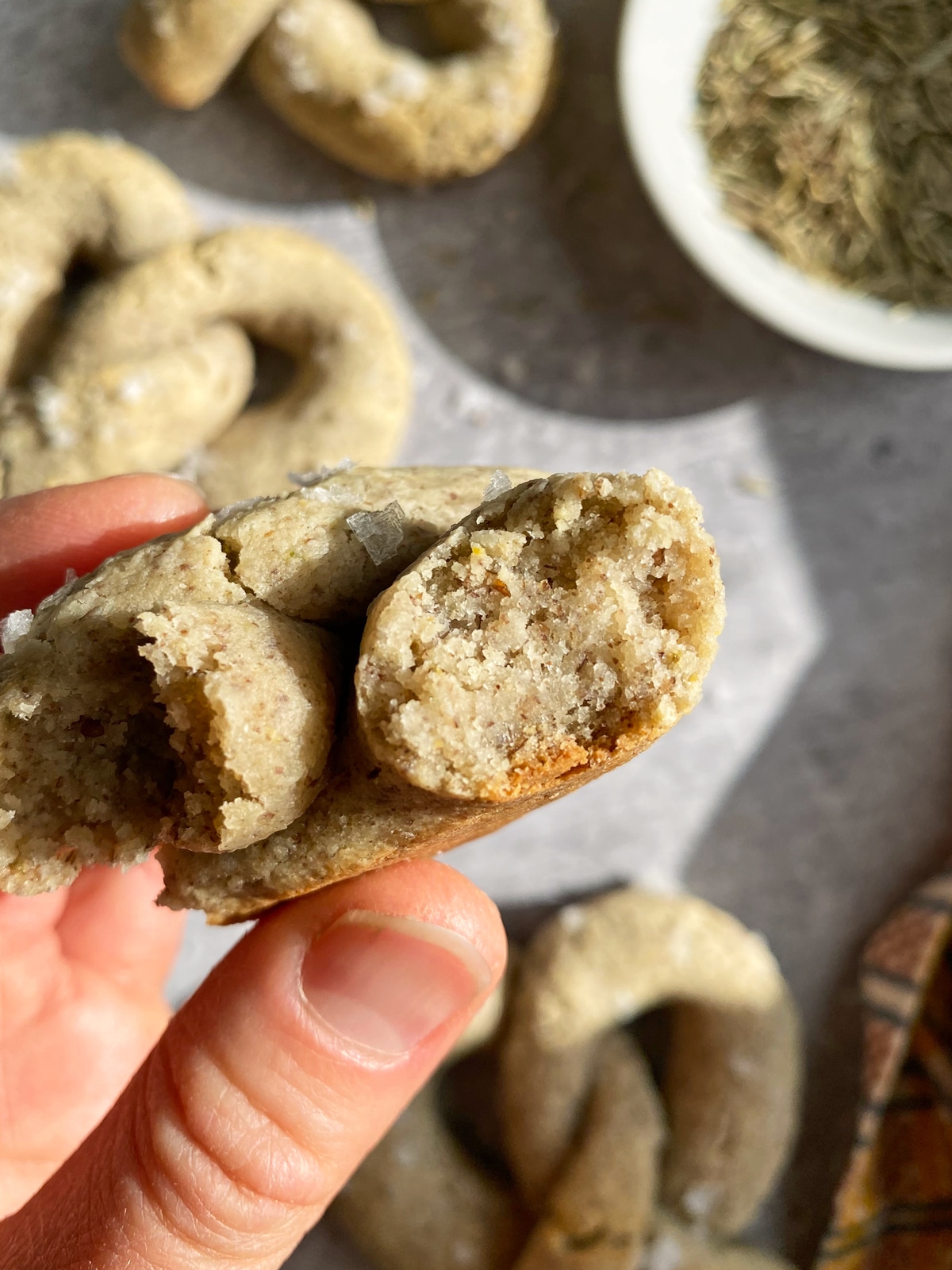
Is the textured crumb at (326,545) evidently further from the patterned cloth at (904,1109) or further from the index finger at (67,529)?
the patterned cloth at (904,1109)

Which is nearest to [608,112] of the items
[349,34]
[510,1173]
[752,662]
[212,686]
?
[349,34]

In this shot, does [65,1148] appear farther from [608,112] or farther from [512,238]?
[608,112]

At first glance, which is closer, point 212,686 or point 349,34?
point 212,686


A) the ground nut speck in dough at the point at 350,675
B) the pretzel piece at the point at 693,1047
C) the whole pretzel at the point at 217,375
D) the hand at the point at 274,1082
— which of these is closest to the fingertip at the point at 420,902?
the hand at the point at 274,1082

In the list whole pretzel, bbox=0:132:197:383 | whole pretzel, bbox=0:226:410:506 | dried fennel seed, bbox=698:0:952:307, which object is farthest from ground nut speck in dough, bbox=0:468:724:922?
dried fennel seed, bbox=698:0:952:307

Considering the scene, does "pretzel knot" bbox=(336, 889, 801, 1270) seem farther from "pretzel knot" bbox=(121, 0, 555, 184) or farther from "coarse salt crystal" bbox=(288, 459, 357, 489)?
"pretzel knot" bbox=(121, 0, 555, 184)

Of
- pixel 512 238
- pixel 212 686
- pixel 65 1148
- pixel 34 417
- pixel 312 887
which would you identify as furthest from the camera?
pixel 512 238
